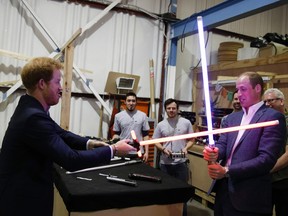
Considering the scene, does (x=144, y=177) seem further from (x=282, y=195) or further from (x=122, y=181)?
(x=282, y=195)

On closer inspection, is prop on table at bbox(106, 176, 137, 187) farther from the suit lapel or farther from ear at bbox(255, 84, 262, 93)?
ear at bbox(255, 84, 262, 93)

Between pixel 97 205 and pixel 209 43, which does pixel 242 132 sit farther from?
pixel 209 43

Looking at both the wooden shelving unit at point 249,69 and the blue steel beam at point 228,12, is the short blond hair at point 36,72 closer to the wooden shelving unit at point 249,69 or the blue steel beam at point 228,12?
the blue steel beam at point 228,12

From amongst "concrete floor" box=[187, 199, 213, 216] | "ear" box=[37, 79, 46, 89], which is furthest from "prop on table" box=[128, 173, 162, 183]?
"concrete floor" box=[187, 199, 213, 216]

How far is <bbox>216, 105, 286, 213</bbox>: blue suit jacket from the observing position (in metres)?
1.54

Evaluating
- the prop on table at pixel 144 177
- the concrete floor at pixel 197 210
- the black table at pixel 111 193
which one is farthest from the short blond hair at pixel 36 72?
the concrete floor at pixel 197 210

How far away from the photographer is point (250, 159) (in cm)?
162

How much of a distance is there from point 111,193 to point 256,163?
0.95 metres

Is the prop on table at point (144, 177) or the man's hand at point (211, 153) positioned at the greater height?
the man's hand at point (211, 153)

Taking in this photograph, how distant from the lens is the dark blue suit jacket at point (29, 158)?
4.52 ft

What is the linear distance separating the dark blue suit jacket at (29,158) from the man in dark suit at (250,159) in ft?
2.49

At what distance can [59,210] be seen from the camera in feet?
7.71

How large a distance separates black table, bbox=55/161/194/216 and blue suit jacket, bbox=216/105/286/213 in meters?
0.51

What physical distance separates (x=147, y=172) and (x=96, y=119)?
7.92 feet
